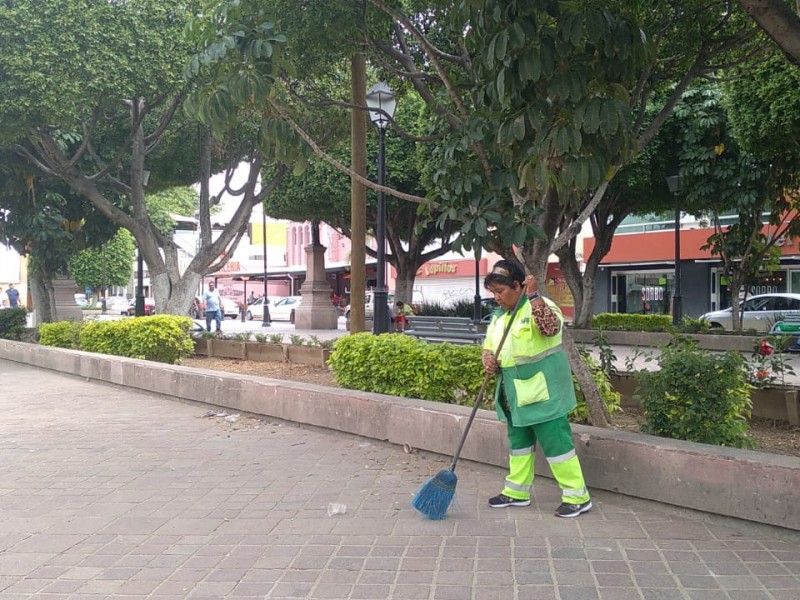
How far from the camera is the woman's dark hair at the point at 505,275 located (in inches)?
177

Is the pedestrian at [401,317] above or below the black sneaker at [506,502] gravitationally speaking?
above

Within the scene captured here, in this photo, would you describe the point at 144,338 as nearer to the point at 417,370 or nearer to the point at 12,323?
the point at 417,370

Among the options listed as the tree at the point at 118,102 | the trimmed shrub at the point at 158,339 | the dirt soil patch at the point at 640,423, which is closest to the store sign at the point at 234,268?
the tree at the point at 118,102

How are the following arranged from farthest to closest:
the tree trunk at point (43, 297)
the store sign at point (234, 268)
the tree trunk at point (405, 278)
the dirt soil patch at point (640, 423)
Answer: the store sign at point (234, 268) < the tree trunk at point (405, 278) < the tree trunk at point (43, 297) < the dirt soil patch at point (640, 423)

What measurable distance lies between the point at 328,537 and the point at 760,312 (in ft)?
57.1

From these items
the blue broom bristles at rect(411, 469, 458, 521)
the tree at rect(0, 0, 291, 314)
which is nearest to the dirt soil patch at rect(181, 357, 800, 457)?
the blue broom bristles at rect(411, 469, 458, 521)

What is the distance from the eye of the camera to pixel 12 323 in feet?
55.3

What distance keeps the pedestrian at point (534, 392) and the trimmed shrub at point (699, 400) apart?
2.85 feet

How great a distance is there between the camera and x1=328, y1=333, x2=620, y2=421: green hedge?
6.13 meters

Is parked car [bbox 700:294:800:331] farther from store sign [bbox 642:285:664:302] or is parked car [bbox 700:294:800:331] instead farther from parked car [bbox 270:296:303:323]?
parked car [bbox 270:296:303:323]

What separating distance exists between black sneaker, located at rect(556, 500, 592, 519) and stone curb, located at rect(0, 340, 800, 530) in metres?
0.38

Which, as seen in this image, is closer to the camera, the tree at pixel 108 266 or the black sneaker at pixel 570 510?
the black sneaker at pixel 570 510

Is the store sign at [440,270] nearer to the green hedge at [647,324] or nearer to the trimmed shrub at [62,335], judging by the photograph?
the green hedge at [647,324]

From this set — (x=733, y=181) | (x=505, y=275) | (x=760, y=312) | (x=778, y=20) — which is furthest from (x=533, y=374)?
(x=760, y=312)
